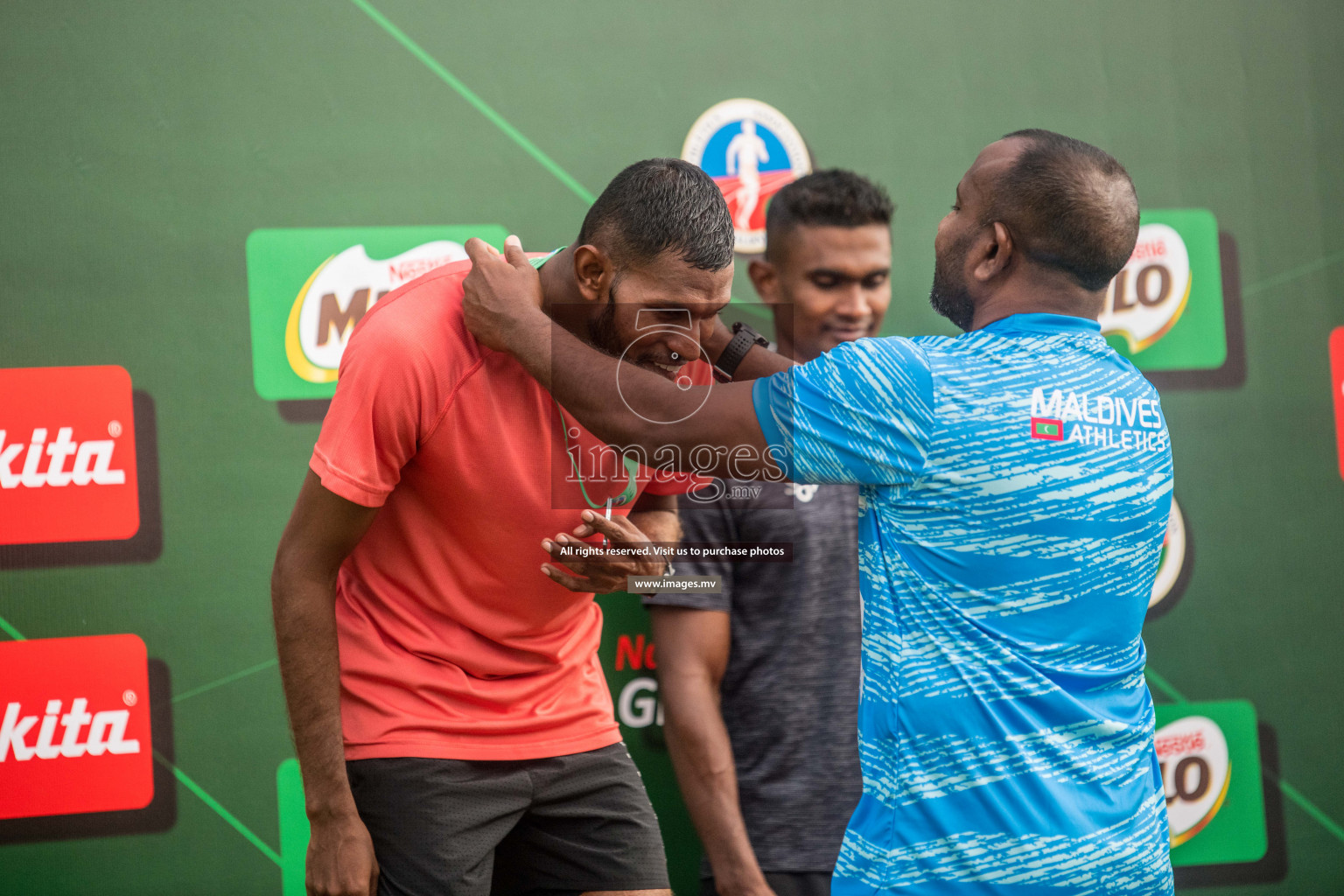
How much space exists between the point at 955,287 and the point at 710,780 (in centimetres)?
113

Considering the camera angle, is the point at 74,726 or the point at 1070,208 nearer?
the point at 1070,208

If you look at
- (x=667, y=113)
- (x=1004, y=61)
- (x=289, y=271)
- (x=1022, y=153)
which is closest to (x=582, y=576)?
(x=1022, y=153)

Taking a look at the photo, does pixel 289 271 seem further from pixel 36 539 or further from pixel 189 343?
pixel 36 539

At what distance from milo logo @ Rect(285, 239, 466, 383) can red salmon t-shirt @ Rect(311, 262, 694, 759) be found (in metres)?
0.58

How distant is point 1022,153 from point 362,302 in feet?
4.79

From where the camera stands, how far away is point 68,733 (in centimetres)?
221

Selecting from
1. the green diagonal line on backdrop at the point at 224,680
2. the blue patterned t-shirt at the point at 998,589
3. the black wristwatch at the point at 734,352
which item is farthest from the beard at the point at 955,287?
the green diagonal line on backdrop at the point at 224,680

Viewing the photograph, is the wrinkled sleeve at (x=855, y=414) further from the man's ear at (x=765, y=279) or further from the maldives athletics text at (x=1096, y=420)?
the man's ear at (x=765, y=279)

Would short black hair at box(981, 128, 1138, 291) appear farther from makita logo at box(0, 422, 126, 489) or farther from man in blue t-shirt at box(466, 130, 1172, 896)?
makita logo at box(0, 422, 126, 489)

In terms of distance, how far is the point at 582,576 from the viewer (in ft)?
5.67

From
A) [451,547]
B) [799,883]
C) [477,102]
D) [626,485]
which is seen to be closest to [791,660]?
[799,883]

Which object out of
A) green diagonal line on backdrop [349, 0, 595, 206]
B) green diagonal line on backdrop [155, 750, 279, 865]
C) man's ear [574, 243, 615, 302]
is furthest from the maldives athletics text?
green diagonal line on backdrop [155, 750, 279, 865]

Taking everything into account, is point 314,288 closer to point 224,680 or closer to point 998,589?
point 224,680

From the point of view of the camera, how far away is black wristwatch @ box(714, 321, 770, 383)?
197cm
